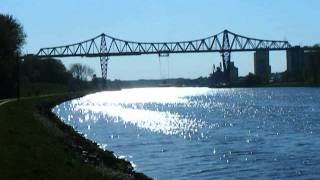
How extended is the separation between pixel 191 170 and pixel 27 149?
785 centimetres

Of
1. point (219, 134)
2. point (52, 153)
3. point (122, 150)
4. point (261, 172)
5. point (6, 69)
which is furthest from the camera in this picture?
point (6, 69)

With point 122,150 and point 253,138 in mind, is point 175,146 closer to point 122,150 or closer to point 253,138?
point 122,150

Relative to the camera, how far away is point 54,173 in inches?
786

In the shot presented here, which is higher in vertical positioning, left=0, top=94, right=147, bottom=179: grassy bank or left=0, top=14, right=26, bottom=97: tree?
left=0, top=14, right=26, bottom=97: tree

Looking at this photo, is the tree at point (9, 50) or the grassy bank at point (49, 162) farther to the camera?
the tree at point (9, 50)

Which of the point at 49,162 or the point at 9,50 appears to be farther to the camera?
the point at 9,50

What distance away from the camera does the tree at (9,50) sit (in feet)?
294

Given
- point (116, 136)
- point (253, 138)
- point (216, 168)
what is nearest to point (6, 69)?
point (116, 136)

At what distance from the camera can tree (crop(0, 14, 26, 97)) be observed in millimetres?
89562

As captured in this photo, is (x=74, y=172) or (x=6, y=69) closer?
(x=74, y=172)

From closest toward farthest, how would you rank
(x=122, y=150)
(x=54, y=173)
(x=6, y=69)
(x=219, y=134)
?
(x=54, y=173) → (x=122, y=150) → (x=219, y=134) → (x=6, y=69)

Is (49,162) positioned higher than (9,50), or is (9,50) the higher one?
(9,50)

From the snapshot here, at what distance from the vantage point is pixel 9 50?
92938 millimetres

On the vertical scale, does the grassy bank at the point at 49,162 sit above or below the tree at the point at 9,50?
below
